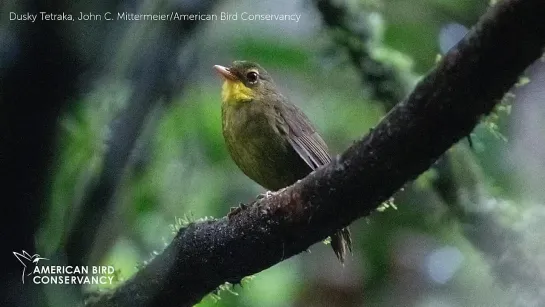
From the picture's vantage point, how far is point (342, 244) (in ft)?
3.92

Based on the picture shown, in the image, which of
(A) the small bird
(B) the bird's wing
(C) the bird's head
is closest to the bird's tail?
(A) the small bird

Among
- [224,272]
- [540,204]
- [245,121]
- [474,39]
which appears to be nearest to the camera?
[474,39]

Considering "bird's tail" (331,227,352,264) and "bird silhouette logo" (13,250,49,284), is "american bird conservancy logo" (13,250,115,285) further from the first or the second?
"bird's tail" (331,227,352,264)

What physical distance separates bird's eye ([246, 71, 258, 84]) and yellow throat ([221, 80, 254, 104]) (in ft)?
0.06

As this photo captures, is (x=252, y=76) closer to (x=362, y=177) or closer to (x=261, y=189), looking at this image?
(x=261, y=189)

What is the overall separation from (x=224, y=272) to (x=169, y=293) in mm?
121

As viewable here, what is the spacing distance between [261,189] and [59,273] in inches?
16.4

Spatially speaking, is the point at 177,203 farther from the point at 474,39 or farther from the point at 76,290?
the point at 474,39

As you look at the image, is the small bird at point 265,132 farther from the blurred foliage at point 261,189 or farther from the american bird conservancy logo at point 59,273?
the american bird conservancy logo at point 59,273

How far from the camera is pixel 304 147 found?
1.26m

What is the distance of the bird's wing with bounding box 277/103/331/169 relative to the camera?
1.23 m

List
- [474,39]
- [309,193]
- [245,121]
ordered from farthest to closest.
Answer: [245,121], [309,193], [474,39]

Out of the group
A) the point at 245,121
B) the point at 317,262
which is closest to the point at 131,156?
the point at 245,121

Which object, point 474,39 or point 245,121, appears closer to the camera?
point 474,39
